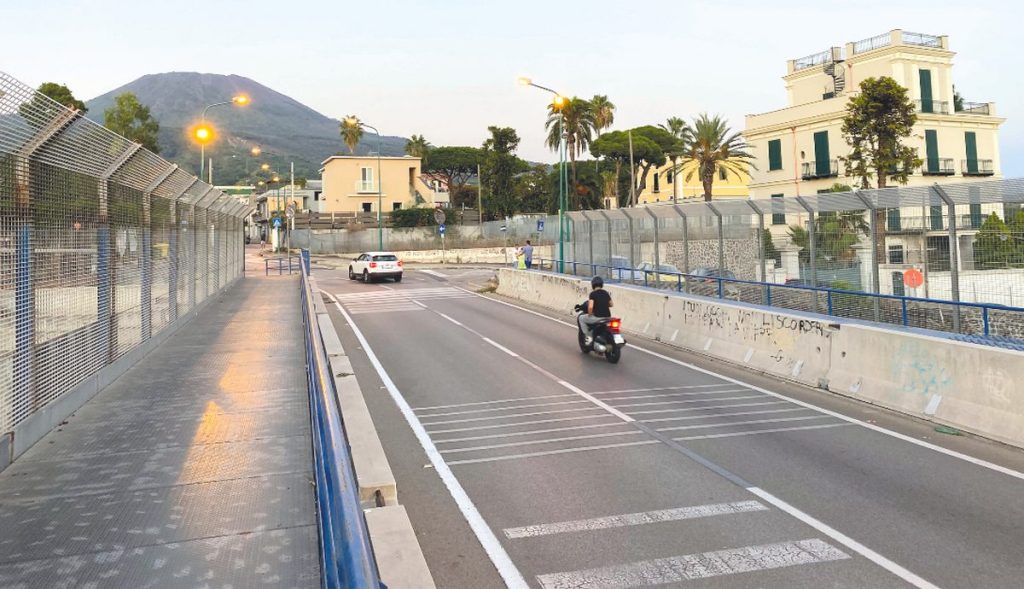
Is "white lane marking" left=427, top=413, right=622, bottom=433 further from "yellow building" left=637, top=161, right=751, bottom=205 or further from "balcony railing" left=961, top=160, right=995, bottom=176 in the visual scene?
"yellow building" left=637, top=161, right=751, bottom=205

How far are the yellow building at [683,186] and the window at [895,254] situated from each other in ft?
188

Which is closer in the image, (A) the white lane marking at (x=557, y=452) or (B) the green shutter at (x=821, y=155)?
(A) the white lane marking at (x=557, y=452)

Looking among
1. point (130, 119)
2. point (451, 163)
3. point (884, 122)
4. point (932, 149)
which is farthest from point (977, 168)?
point (451, 163)

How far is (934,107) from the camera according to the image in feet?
146

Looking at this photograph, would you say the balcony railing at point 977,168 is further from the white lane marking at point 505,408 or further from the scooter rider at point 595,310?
the white lane marking at point 505,408

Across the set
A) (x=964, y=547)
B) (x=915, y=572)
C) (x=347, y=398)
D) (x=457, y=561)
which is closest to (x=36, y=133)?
(x=347, y=398)

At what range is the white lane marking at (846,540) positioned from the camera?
14.8 feet

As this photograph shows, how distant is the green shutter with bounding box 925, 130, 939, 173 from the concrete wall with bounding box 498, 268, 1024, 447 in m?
36.5

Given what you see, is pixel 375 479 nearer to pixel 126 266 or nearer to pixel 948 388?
pixel 126 266

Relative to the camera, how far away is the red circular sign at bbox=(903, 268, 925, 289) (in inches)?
464

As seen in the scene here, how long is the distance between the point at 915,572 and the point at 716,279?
12.0 metres

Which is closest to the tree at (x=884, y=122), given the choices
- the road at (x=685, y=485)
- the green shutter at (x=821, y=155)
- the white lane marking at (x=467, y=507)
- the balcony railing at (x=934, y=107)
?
the green shutter at (x=821, y=155)

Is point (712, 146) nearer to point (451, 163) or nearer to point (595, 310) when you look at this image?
point (595, 310)

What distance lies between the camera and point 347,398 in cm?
849
